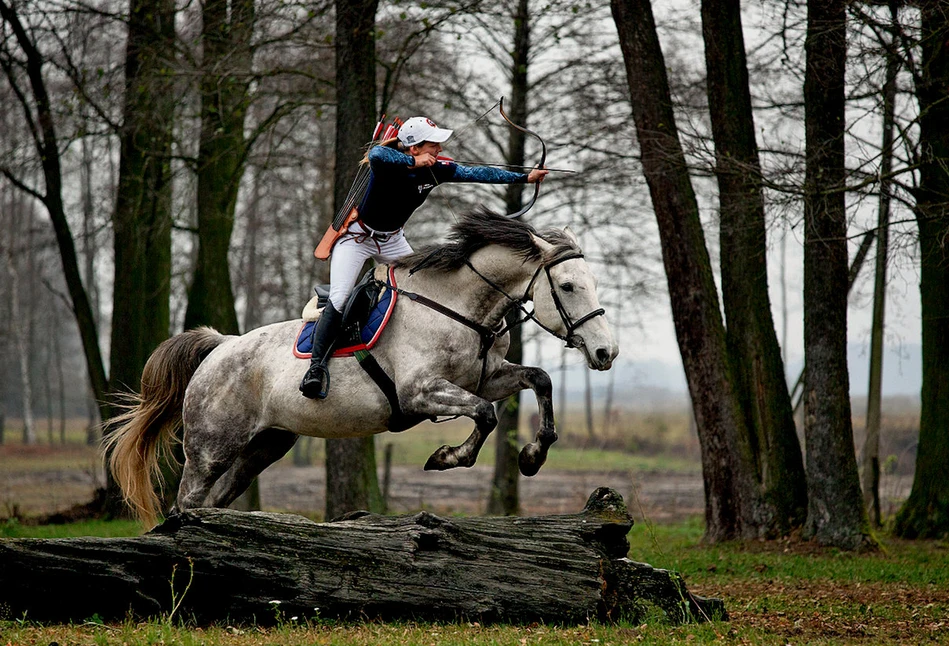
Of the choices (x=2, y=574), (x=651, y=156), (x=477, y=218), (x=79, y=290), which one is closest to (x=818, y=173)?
(x=651, y=156)

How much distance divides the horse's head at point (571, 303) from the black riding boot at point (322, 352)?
1.58m

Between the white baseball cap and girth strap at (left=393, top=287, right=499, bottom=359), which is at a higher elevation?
the white baseball cap

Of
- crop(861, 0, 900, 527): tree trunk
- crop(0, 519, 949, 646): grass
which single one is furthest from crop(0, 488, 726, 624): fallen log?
crop(861, 0, 900, 527): tree trunk

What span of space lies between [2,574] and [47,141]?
476 inches

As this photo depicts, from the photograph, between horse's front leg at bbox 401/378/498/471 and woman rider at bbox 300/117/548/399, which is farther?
woman rider at bbox 300/117/548/399

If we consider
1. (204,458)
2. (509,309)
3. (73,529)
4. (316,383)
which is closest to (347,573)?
(316,383)

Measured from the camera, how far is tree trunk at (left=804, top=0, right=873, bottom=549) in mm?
11617

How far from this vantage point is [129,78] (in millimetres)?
15547

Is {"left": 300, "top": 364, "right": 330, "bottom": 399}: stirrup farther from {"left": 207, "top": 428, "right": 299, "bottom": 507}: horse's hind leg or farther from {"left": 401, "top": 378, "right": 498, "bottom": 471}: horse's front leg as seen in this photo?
{"left": 207, "top": 428, "right": 299, "bottom": 507}: horse's hind leg

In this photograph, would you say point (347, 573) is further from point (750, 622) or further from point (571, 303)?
point (750, 622)

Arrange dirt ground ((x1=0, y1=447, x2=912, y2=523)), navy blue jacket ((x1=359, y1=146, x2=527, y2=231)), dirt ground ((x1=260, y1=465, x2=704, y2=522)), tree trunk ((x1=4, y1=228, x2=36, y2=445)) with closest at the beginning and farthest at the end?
navy blue jacket ((x1=359, y1=146, x2=527, y2=231)) → dirt ground ((x1=0, y1=447, x2=912, y2=523)) → dirt ground ((x1=260, y1=465, x2=704, y2=522)) → tree trunk ((x1=4, y1=228, x2=36, y2=445))

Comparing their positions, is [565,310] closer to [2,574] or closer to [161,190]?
[2,574]

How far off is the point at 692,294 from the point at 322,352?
6.56m

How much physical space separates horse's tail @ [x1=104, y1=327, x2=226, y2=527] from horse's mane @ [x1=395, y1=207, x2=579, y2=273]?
7.93 ft
